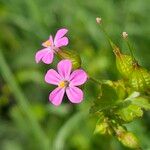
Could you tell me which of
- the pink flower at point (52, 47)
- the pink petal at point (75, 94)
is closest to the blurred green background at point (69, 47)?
the pink flower at point (52, 47)

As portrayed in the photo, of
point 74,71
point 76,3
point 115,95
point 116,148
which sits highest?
point 76,3

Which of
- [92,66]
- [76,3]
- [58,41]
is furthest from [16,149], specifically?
[58,41]

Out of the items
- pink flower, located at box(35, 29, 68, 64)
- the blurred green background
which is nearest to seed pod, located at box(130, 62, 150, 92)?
pink flower, located at box(35, 29, 68, 64)

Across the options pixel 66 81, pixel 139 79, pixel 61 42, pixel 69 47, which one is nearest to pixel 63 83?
pixel 66 81

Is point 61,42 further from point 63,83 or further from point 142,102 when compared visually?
point 142,102

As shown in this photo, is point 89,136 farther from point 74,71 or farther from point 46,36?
point 74,71

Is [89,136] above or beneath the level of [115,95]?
beneath

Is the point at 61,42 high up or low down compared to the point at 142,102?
up

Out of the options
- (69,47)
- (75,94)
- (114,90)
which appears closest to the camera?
(75,94)
